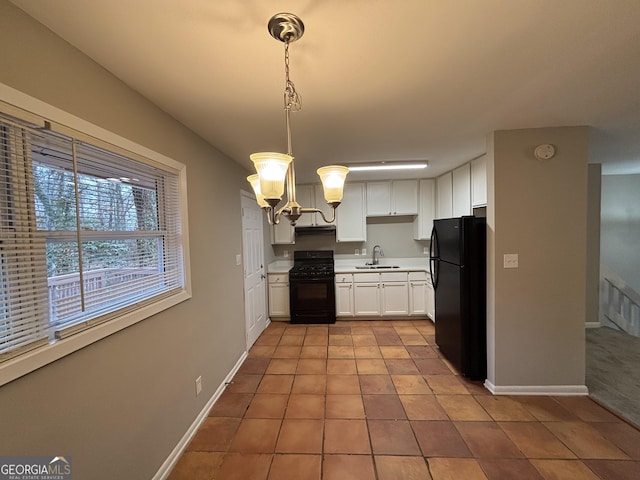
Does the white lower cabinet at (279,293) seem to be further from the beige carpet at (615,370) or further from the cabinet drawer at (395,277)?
the beige carpet at (615,370)

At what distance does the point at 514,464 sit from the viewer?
1.67 metres

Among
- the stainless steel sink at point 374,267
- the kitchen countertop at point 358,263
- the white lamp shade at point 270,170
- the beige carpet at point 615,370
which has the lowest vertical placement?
the beige carpet at point 615,370

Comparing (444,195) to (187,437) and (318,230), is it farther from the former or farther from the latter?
(187,437)

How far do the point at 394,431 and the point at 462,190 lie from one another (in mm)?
2916

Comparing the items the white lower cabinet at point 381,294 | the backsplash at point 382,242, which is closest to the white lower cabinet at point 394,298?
the white lower cabinet at point 381,294

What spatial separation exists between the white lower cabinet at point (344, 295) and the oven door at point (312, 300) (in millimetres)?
95

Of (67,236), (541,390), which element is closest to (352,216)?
(541,390)

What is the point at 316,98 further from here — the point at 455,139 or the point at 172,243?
the point at 455,139

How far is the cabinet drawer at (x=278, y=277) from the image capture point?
437cm

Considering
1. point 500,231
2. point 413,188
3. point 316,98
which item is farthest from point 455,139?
point 413,188

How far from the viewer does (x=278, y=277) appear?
438 cm

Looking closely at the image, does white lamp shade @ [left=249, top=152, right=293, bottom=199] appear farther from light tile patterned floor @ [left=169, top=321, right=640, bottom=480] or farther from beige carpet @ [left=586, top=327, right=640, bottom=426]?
beige carpet @ [left=586, top=327, right=640, bottom=426]

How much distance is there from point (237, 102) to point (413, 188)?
11.5ft

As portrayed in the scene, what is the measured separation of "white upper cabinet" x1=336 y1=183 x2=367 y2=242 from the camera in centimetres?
450
